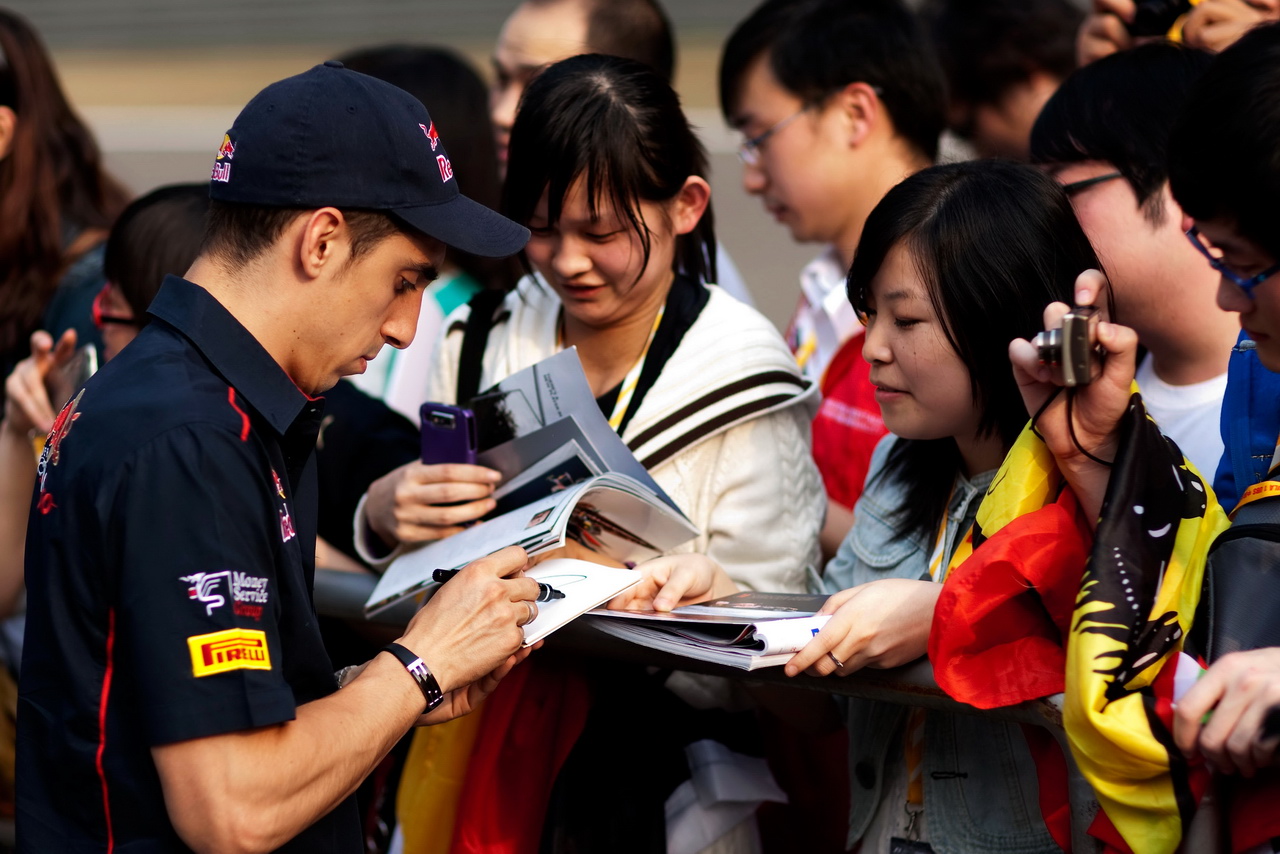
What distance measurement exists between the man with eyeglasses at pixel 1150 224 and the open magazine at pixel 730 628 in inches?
35.7

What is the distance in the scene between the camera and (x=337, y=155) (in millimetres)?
1896

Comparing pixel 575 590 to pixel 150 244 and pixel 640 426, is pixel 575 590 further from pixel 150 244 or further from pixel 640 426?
pixel 150 244

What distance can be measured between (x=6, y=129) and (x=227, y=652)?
2.97 meters

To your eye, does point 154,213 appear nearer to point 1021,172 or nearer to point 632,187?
point 632,187

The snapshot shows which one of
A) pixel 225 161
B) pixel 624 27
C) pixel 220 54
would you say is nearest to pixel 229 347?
pixel 225 161

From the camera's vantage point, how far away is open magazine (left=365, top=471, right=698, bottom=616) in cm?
225

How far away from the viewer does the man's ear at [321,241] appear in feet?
6.19

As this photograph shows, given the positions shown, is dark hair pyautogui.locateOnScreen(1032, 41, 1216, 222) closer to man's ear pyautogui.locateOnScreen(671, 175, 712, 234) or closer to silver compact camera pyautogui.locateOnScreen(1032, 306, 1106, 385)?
man's ear pyautogui.locateOnScreen(671, 175, 712, 234)

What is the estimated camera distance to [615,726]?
259 centimetres

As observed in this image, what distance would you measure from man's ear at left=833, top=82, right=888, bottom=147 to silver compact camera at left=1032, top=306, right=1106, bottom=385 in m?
2.03

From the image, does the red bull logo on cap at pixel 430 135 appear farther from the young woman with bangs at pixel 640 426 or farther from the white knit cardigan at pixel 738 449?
the white knit cardigan at pixel 738 449

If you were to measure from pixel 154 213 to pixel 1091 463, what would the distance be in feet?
7.44

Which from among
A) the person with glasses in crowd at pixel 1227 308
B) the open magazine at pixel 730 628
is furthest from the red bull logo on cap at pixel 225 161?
the person with glasses in crowd at pixel 1227 308

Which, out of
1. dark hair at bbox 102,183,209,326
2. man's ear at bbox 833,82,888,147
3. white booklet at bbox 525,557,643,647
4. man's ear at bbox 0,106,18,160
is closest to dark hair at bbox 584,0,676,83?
man's ear at bbox 833,82,888,147
